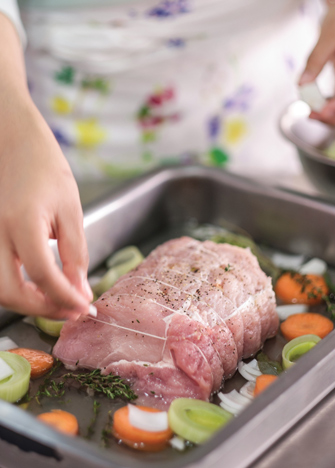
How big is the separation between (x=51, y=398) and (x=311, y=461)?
590 mm

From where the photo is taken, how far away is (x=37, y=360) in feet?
4.88

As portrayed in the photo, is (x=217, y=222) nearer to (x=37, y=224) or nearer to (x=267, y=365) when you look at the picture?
(x=267, y=365)

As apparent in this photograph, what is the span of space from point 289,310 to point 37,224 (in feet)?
2.95

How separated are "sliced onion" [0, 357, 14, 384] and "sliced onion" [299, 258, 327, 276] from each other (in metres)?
0.92

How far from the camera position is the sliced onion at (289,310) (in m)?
1.72

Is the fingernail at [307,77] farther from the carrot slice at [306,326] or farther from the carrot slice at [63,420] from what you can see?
the carrot slice at [63,420]

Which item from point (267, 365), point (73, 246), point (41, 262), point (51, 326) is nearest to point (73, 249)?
point (73, 246)

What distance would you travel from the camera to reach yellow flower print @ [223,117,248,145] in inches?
94.0

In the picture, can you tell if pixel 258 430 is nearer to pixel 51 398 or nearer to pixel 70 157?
pixel 51 398

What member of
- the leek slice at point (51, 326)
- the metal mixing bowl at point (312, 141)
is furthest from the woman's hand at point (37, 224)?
the metal mixing bowl at point (312, 141)

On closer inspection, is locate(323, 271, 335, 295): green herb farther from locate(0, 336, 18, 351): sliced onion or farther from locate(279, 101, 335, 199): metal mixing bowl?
locate(0, 336, 18, 351): sliced onion

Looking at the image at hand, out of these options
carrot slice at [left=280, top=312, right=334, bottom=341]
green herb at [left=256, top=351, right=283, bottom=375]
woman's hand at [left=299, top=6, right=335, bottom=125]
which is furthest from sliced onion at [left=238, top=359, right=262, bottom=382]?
woman's hand at [left=299, top=6, right=335, bottom=125]

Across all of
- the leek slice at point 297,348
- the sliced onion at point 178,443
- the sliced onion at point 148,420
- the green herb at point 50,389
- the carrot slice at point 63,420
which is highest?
the leek slice at point 297,348

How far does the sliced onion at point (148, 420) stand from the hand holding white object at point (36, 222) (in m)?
0.27
